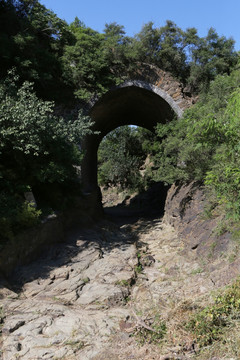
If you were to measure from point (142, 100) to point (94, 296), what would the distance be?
10.5m

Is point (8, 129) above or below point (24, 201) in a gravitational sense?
above

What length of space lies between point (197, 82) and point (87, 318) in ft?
37.1

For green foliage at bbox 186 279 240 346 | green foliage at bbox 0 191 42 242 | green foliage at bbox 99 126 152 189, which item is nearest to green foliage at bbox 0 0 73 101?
green foliage at bbox 0 191 42 242

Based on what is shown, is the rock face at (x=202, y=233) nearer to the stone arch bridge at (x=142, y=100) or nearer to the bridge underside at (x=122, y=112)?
the stone arch bridge at (x=142, y=100)

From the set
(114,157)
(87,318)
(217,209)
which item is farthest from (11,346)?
(114,157)

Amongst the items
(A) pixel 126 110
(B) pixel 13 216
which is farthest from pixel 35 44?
(B) pixel 13 216

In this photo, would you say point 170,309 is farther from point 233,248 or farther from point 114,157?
point 114,157

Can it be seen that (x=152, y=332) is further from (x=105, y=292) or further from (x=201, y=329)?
(x=105, y=292)

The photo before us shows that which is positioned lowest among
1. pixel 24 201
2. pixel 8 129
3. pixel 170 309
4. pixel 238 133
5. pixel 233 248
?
pixel 170 309

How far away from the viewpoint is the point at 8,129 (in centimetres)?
739

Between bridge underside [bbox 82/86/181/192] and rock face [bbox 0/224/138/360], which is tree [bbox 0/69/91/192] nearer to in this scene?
rock face [bbox 0/224/138/360]

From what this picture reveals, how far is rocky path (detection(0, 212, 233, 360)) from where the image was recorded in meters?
4.17

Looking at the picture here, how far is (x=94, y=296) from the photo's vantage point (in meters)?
6.09

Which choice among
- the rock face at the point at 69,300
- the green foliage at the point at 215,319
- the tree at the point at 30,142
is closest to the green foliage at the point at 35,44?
the tree at the point at 30,142
